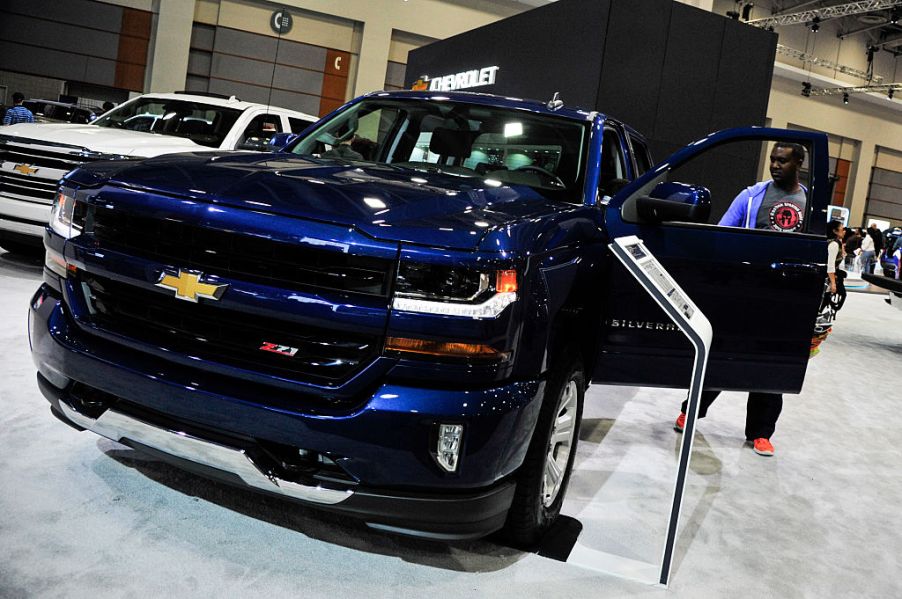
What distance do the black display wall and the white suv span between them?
14.5ft

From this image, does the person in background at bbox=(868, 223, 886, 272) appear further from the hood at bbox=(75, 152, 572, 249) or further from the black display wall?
the hood at bbox=(75, 152, 572, 249)

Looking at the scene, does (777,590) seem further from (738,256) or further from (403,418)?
(403,418)

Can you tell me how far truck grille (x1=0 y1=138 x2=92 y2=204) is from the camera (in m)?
5.75

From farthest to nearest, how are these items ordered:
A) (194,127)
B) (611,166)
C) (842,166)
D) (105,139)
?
(842,166) < (194,127) < (105,139) < (611,166)

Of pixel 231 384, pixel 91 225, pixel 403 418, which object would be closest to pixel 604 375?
pixel 403 418

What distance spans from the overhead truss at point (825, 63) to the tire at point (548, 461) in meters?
25.8

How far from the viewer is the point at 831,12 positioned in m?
21.8

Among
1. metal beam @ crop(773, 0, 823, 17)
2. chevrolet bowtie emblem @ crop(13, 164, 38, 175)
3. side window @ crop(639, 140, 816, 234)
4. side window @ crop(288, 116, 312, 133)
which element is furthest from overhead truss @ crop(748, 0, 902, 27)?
chevrolet bowtie emblem @ crop(13, 164, 38, 175)

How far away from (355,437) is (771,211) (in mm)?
2738

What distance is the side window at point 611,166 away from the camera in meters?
3.32

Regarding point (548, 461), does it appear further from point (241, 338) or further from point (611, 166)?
point (611, 166)

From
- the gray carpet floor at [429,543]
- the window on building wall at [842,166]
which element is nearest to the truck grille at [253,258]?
the gray carpet floor at [429,543]

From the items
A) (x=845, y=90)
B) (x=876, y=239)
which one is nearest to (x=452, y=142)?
(x=876, y=239)

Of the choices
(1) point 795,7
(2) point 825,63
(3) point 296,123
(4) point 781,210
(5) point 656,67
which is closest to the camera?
(4) point 781,210
